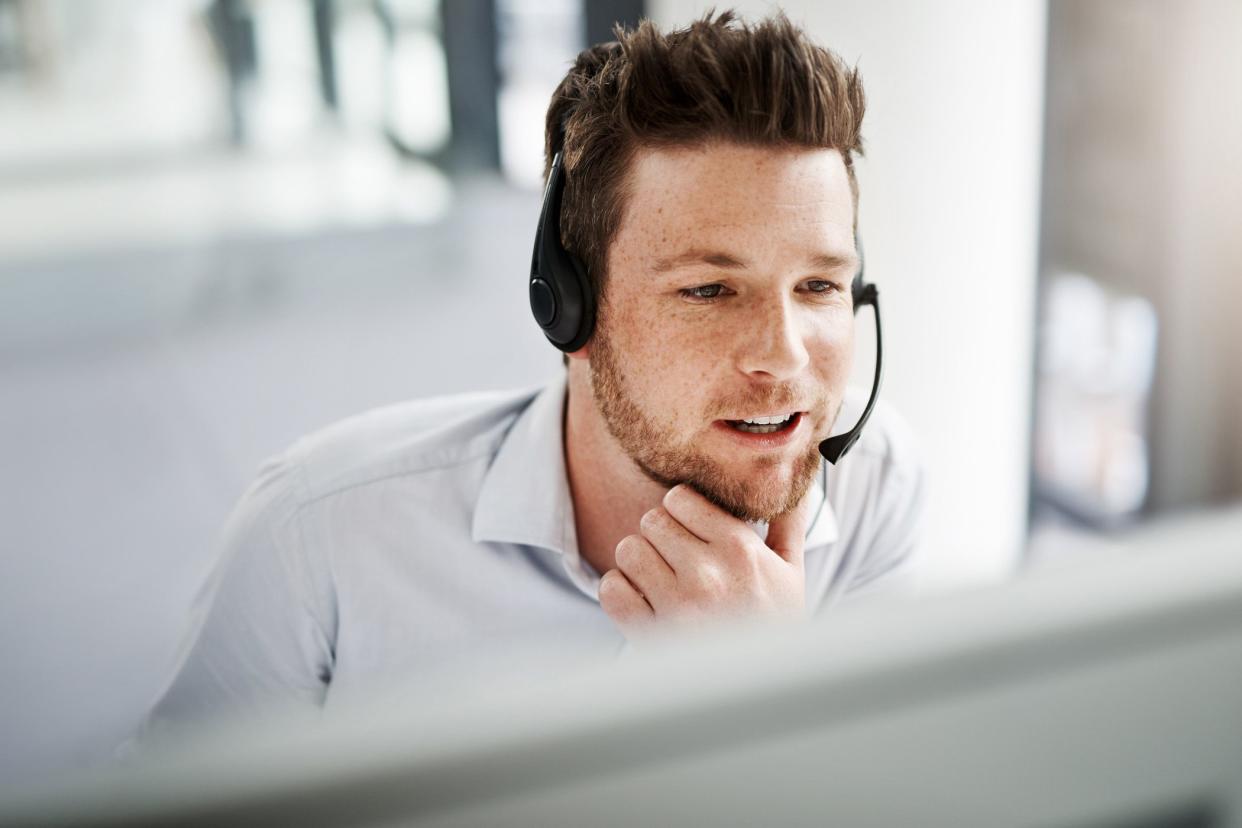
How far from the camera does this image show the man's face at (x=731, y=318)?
0.63 meters

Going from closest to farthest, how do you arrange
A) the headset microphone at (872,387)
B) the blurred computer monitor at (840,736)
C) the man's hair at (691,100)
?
1. the blurred computer monitor at (840,736)
2. the man's hair at (691,100)
3. the headset microphone at (872,387)

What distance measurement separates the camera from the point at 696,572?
0.67 meters

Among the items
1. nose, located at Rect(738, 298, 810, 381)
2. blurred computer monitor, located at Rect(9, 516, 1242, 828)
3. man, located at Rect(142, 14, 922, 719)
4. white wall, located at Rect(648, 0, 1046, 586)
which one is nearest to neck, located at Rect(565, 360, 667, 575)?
man, located at Rect(142, 14, 922, 719)

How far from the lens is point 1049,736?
11.2 inches

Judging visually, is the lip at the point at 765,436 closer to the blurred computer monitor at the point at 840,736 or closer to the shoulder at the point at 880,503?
the shoulder at the point at 880,503

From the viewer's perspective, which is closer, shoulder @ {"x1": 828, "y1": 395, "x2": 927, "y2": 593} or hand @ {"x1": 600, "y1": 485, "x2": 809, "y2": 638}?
hand @ {"x1": 600, "y1": 485, "x2": 809, "y2": 638}

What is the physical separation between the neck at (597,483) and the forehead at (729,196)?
0.14m

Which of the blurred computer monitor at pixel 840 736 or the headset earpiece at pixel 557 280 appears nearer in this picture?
the blurred computer monitor at pixel 840 736

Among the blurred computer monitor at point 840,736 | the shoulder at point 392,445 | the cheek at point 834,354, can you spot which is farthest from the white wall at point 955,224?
the blurred computer monitor at point 840,736

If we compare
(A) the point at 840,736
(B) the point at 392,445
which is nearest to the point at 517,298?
(B) the point at 392,445

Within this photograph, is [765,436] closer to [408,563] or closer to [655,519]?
[655,519]

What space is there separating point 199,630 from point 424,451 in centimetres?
20

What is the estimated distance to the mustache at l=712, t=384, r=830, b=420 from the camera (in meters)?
0.66

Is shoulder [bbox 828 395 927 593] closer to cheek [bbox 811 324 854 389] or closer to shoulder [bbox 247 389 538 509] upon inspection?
cheek [bbox 811 324 854 389]
